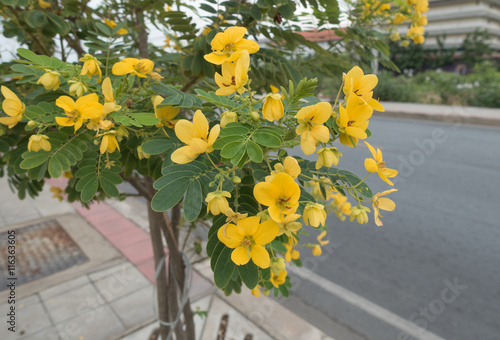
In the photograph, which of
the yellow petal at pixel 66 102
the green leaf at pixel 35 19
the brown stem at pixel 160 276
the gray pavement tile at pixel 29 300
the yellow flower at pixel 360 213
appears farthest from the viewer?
the gray pavement tile at pixel 29 300

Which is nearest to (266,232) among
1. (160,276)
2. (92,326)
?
(160,276)

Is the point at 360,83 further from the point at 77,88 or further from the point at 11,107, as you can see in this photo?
the point at 11,107

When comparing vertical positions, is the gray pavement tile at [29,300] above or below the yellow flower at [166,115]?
below

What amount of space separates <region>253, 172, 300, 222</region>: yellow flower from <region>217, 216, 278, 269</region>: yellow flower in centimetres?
4

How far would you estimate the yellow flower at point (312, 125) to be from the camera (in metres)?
0.59

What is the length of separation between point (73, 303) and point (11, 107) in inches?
94.7

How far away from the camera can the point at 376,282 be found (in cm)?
303

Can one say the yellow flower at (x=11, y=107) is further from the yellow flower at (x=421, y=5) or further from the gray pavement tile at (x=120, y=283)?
the gray pavement tile at (x=120, y=283)

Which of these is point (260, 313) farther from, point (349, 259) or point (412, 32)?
point (412, 32)

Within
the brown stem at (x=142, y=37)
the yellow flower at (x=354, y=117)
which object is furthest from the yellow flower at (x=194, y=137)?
the brown stem at (x=142, y=37)

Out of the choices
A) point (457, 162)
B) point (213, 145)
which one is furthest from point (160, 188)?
point (457, 162)

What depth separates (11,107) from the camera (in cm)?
78

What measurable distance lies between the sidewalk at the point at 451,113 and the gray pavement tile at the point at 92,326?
31.4ft

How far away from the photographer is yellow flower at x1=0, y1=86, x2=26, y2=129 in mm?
765
